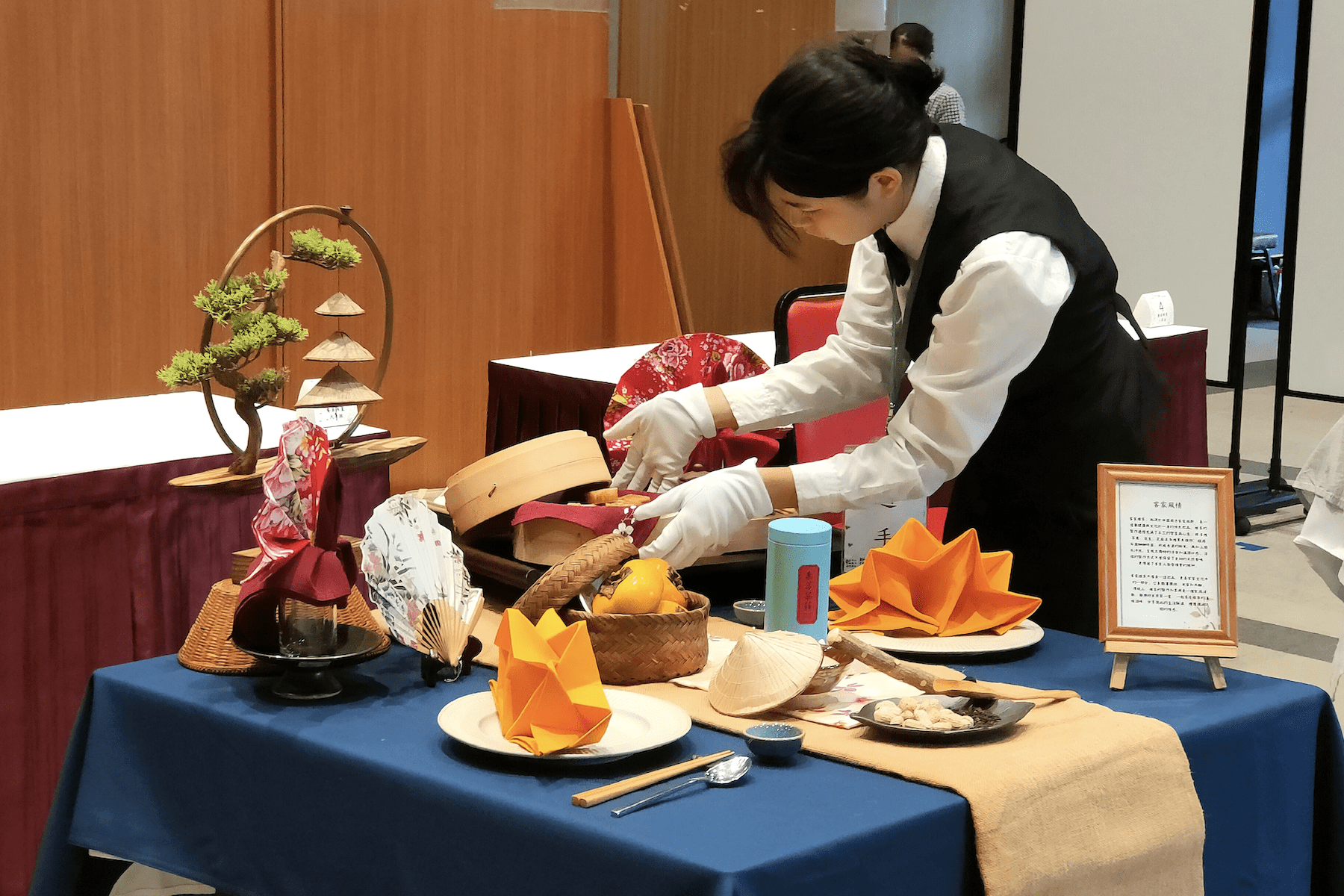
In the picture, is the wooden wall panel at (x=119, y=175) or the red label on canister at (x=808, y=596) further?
the wooden wall panel at (x=119, y=175)

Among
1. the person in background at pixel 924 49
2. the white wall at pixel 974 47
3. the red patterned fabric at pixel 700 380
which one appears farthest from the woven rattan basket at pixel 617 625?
the white wall at pixel 974 47

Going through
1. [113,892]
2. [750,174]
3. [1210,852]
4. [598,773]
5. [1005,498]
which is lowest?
[113,892]

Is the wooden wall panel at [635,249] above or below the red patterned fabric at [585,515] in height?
above

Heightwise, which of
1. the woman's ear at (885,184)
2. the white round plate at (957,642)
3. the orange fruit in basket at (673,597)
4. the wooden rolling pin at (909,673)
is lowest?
the white round plate at (957,642)

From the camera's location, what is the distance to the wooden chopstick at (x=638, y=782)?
41.6 inches

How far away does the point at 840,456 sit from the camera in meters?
1.67

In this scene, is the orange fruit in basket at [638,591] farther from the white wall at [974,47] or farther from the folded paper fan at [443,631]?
the white wall at [974,47]

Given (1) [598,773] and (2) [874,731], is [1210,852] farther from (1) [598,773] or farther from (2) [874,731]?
(1) [598,773]

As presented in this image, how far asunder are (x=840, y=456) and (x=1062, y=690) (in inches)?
16.7

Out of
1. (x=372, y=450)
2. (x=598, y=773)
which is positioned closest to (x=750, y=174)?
(x=372, y=450)

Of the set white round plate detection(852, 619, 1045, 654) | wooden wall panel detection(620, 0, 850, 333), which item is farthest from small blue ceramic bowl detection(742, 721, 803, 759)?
wooden wall panel detection(620, 0, 850, 333)

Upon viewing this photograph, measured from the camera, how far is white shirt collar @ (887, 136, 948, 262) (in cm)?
168

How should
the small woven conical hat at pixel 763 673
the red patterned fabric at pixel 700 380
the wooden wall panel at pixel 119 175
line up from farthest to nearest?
the wooden wall panel at pixel 119 175 → the red patterned fabric at pixel 700 380 → the small woven conical hat at pixel 763 673

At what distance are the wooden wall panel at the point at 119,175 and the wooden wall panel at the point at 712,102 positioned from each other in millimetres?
1684
